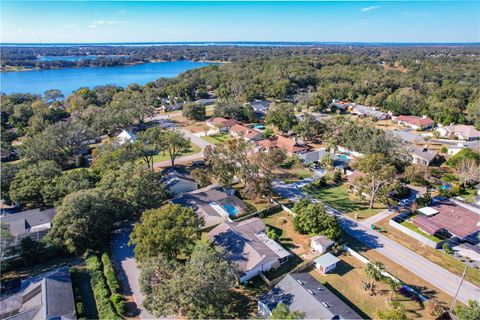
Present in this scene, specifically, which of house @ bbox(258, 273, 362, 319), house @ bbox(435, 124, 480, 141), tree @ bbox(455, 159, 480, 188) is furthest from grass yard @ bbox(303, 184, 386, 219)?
house @ bbox(435, 124, 480, 141)

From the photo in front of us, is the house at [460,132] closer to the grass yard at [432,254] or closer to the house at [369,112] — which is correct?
the house at [369,112]

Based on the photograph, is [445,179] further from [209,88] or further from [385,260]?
[209,88]

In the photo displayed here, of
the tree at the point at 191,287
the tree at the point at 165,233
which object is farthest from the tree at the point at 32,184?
the tree at the point at 191,287

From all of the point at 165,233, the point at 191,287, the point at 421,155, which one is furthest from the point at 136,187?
the point at 421,155

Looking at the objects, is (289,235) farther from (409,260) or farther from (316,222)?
(409,260)

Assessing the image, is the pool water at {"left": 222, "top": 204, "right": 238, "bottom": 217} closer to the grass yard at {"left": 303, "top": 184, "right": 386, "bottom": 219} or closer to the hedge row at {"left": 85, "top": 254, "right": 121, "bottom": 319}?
the grass yard at {"left": 303, "top": 184, "right": 386, "bottom": 219}
